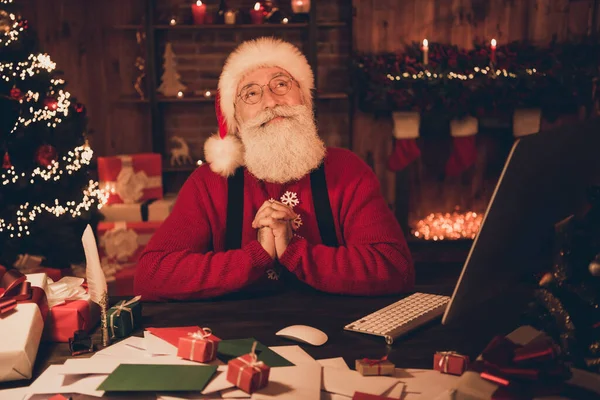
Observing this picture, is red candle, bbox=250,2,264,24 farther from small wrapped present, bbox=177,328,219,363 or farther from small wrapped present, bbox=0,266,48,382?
small wrapped present, bbox=177,328,219,363

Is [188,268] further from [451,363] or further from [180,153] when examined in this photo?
[180,153]

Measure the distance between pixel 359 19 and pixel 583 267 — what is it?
3.83 m

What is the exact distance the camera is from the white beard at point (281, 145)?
6.69 feet

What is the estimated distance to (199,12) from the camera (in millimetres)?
4582

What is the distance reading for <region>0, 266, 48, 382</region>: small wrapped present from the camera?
3.81 feet

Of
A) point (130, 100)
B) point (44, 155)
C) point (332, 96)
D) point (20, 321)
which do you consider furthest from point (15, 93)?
point (20, 321)

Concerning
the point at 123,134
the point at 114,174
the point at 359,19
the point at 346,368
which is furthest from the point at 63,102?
the point at 346,368

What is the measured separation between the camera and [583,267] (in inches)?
45.0

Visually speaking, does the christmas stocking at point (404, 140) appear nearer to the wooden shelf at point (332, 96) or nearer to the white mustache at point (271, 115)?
the wooden shelf at point (332, 96)

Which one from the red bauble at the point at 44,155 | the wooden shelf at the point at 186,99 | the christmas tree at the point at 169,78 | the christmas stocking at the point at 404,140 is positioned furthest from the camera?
the christmas tree at the point at 169,78

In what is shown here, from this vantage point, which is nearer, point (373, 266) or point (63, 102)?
point (373, 266)

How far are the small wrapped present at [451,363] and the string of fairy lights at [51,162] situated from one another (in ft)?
9.70

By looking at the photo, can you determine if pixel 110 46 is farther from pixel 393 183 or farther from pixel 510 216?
pixel 510 216

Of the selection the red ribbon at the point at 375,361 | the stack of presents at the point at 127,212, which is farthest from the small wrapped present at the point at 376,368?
the stack of presents at the point at 127,212
